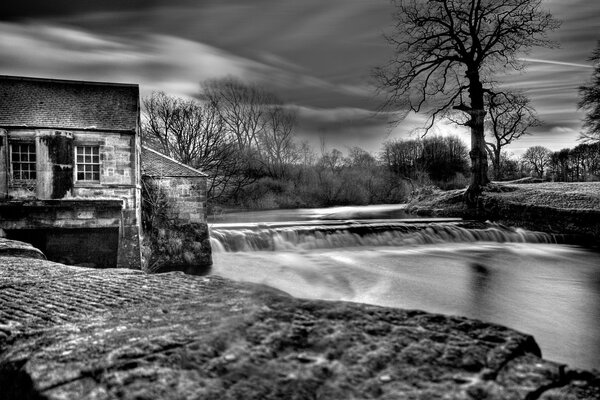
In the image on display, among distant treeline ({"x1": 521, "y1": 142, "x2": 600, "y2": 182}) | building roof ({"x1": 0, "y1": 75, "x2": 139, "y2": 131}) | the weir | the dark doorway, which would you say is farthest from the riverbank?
distant treeline ({"x1": 521, "y1": 142, "x2": 600, "y2": 182})

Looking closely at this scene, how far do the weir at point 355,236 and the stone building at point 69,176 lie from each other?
400 centimetres

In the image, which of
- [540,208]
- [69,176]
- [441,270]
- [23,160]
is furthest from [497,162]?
[23,160]

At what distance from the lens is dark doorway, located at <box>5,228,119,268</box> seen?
1468cm

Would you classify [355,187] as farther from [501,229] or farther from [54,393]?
[54,393]

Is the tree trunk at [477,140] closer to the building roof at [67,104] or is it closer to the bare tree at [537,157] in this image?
the building roof at [67,104]

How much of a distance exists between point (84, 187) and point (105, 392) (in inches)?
584

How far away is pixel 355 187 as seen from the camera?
40.2m

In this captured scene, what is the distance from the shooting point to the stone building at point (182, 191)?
15.6 m

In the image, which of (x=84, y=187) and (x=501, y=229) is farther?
(x=501, y=229)

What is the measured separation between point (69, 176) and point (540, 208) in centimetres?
1911

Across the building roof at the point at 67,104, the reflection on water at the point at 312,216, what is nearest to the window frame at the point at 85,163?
the building roof at the point at 67,104

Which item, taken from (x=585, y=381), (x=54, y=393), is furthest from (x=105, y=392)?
(x=585, y=381)

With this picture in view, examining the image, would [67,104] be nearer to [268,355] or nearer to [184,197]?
[184,197]

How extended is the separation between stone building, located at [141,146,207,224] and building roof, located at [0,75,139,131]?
7.36ft
